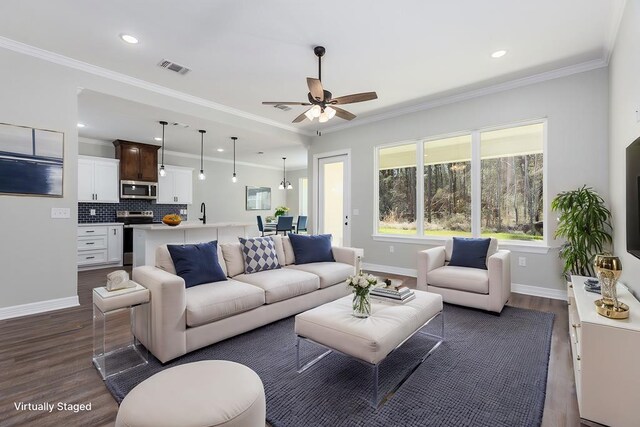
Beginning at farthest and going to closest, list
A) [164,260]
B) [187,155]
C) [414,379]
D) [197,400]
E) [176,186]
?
[187,155] < [176,186] < [164,260] < [414,379] < [197,400]

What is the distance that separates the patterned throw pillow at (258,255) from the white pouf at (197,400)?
6.27 feet

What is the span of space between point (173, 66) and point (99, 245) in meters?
4.32

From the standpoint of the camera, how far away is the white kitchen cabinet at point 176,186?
731cm

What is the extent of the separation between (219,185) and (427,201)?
20.5ft

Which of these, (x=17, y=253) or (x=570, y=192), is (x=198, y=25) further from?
(x=570, y=192)

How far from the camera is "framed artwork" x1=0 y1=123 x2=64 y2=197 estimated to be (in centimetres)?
314

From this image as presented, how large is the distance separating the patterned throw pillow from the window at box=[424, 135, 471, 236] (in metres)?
2.79

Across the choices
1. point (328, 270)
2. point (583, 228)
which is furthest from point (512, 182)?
point (328, 270)

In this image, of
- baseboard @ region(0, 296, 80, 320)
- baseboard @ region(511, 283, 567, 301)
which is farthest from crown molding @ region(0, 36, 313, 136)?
baseboard @ region(511, 283, 567, 301)

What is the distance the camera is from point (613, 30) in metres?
2.86

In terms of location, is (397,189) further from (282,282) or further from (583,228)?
(282,282)

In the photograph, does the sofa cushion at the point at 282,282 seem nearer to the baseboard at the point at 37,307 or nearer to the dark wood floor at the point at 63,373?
the dark wood floor at the point at 63,373

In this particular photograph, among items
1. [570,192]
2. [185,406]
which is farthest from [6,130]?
[570,192]

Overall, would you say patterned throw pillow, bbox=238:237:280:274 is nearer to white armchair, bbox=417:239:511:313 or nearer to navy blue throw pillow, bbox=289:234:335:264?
navy blue throw pillow, bbox=289:234:335:264
